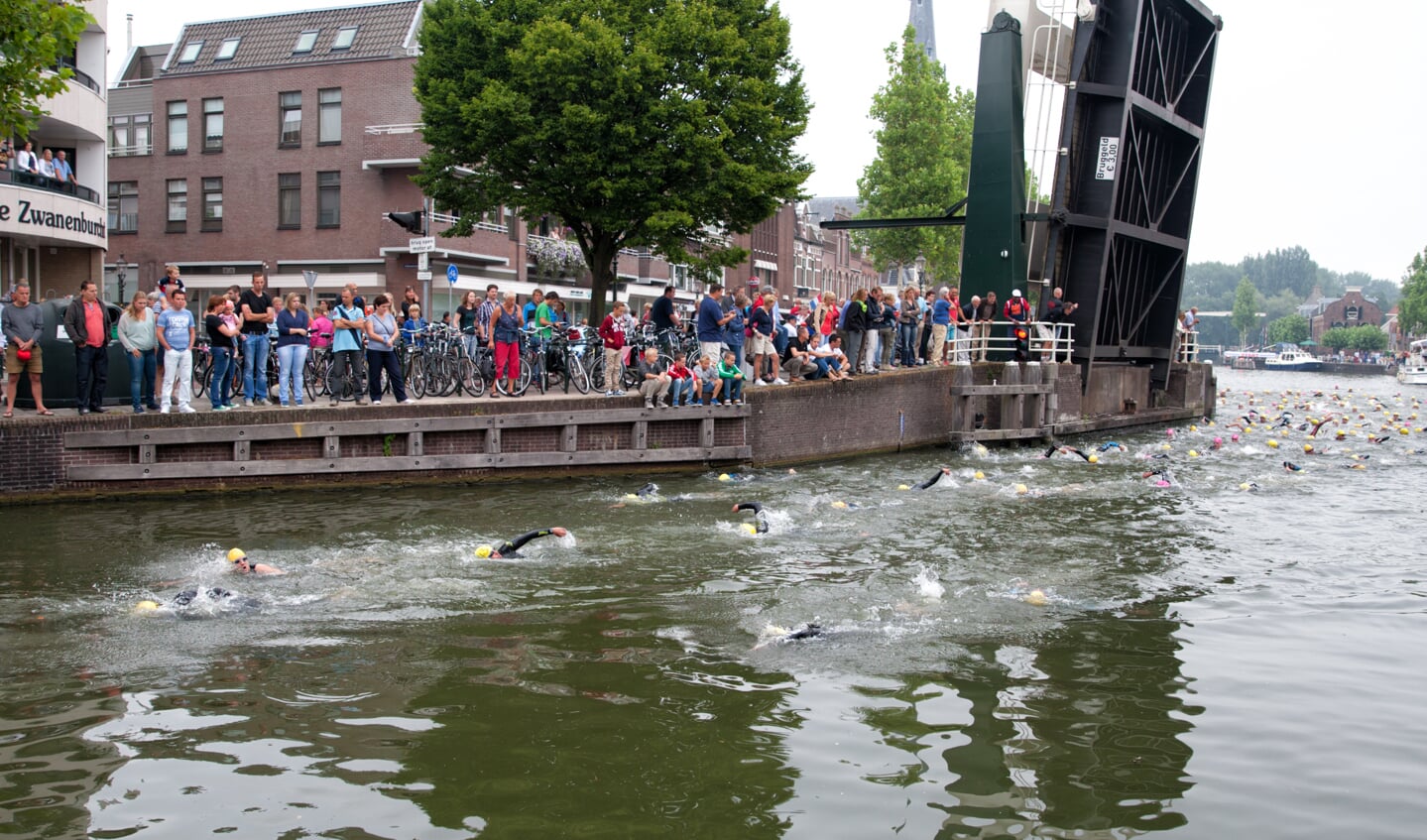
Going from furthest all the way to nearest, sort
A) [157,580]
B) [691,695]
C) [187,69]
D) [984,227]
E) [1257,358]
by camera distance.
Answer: [1257,358]
[187,69]
[984,227]
[157,580]
[691,695]

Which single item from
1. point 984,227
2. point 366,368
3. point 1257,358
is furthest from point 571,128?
point 1257,358

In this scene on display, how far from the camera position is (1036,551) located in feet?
45.0

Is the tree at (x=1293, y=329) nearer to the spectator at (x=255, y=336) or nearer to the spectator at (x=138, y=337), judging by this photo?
the spectator at (x=255, y=336)

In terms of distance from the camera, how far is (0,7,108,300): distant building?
2508cm

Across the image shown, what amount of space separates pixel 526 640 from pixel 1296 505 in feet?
44.0

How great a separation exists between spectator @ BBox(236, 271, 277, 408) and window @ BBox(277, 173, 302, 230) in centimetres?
2411

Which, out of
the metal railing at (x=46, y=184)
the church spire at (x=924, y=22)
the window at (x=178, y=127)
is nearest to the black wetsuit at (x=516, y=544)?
the metal railing at (x=46, y=184)

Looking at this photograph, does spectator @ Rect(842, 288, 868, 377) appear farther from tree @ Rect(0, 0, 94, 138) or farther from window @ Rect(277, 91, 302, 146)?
window @ Rect(277, 91, 302, 146)

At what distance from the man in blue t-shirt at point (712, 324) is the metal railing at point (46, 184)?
14908mm

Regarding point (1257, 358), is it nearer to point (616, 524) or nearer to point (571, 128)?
point (571, 128)

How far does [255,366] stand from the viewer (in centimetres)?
1761

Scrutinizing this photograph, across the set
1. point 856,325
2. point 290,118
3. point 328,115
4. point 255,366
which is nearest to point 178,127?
point 290,118

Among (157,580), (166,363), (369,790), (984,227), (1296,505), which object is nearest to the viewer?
(369,790)

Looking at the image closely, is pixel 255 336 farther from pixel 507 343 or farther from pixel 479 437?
pixel 507 343
